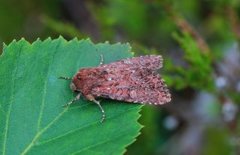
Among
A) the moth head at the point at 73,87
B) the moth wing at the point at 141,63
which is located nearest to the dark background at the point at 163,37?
the moth wing at the point at 141,63

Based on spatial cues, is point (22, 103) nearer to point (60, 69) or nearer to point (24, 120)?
point (24, 120)

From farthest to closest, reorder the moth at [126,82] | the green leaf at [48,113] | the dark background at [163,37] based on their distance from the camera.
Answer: the dark background at [163,37], the moth at [126,82], the green leaf at [48,113]

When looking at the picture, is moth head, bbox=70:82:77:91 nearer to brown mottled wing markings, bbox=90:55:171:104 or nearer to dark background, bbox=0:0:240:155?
brown mottled wing markings, bbox=90:55:171:104

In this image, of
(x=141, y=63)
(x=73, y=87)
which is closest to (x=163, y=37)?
(x=141, y=63)

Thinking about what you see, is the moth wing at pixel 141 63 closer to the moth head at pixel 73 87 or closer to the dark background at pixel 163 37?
the moth head at pixel 73 87

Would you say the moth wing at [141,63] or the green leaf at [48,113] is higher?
the moth wing at [141,63]

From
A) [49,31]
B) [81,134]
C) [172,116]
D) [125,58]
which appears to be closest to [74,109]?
[81,134]
